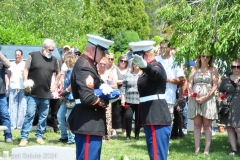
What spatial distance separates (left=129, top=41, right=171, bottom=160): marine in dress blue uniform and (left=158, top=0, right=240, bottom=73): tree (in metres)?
2.15

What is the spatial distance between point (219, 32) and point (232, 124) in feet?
5.86

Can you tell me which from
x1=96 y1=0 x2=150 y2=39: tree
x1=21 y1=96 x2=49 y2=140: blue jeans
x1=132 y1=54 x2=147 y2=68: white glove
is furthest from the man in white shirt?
x1=96 y1=0 x2=150 y2=39: tree

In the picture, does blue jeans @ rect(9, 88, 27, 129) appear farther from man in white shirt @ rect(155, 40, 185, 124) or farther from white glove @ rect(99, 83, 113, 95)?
white glove @ rect(99, 83, 113, 95)

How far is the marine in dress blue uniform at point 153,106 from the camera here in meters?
6.36

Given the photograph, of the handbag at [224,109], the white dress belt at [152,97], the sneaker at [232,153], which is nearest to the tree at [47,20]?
the handbag at [224,109]

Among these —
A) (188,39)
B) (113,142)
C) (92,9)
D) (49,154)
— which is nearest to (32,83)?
(113,142)

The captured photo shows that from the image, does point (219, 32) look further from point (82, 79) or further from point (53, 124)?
point (53, 124)

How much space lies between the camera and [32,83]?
955cm

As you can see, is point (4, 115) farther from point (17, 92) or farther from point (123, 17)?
point (123, 17)

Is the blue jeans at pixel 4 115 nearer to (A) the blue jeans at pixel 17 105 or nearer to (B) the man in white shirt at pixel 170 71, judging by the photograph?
(A) the blue jeans at pixel 17 105

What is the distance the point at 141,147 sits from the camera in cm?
987

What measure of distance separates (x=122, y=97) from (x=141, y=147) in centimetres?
154

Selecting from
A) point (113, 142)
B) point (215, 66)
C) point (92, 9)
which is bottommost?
point (113, 142)

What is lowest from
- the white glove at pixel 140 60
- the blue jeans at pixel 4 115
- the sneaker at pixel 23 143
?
the sneaker at pixel 23 143
